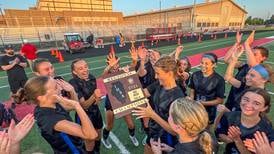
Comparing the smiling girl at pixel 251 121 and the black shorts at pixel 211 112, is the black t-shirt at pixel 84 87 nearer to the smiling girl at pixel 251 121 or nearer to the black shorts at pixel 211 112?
the black shorts at pixel 211 112

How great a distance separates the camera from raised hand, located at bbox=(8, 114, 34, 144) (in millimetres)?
2228

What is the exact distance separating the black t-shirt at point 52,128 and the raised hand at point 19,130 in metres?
0.09

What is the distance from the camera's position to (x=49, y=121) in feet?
7.58

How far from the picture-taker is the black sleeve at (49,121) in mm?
2299

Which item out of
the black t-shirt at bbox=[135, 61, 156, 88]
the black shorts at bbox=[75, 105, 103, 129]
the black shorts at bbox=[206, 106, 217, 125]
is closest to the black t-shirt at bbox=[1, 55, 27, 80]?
the black shorts at bbox=[75, 105, 103, 129]

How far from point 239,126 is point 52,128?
7.11 feet

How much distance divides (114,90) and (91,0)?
92.2 m

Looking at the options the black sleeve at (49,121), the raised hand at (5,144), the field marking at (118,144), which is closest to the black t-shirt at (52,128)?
the black sleeve at (49,121)

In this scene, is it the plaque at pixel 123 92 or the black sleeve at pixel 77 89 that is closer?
the plaque at pixel 123 92

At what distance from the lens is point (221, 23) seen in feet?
231

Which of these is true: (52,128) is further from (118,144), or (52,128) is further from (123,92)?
(118,144)

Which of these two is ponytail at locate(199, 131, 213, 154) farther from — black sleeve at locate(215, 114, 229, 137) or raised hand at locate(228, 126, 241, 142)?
black sleeve at locate(215, 114, 229, 137)

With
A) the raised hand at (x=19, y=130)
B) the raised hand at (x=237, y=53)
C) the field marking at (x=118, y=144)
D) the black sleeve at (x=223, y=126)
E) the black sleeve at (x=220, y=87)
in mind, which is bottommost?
the field marking at (x=118, y=144)

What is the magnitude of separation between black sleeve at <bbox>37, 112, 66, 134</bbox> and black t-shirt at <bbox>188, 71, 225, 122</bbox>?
2.69 m
